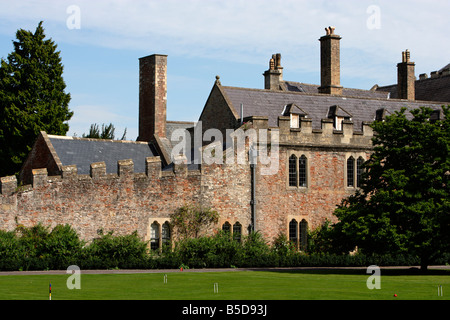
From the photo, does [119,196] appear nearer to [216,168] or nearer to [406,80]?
[216,168]

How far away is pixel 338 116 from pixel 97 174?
54.3 feet

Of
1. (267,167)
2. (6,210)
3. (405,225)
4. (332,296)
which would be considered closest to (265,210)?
(267,167)

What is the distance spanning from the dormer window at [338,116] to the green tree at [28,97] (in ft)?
55.0

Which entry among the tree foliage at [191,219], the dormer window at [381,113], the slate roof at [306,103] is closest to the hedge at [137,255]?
the tree foliage at [191,219]

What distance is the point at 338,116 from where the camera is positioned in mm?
46812

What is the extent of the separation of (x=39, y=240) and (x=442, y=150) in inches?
684

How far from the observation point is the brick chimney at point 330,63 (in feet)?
168

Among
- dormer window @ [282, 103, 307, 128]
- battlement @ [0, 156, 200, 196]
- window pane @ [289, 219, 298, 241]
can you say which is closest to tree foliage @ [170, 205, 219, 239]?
battlement @ [0, 156, 200, 196]

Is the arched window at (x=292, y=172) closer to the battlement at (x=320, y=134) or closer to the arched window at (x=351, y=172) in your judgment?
the battlement at (x=320, y=134)

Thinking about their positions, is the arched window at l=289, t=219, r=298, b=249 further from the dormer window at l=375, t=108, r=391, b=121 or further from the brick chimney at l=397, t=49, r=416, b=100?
the brick chimney at l=397, t=49, r=416, b=100
